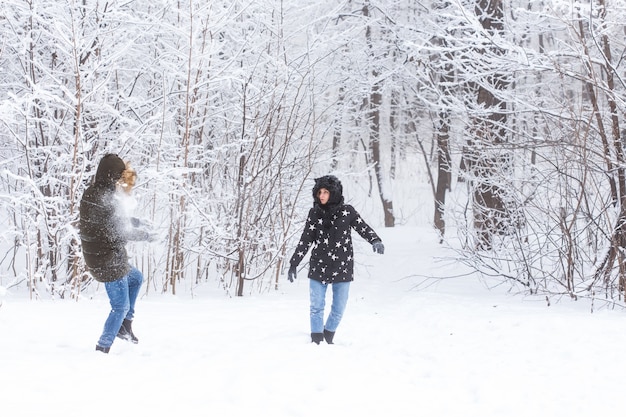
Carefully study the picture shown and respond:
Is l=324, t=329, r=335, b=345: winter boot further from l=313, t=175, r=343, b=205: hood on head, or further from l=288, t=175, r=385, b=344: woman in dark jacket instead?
l=313, t=175, r=343, b=205: hood on head

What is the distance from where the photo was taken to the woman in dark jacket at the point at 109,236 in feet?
14.7

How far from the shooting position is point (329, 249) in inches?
204

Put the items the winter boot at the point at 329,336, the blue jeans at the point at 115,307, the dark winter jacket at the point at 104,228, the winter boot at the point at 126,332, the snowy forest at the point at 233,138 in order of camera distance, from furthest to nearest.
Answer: the snowy forest at the point at 233,138 < the winter boot at the point at 329,336 < the winter boot at the point at 126,332 < the blue jeans at the point at 115,307 < the dark winter jacket at the point at 104,228

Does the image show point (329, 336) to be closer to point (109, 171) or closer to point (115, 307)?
point (115, 307)

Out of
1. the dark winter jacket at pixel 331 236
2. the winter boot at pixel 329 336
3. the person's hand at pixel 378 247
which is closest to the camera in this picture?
the person's hand at pixel 378 247

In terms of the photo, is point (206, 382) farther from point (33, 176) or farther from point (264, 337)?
point (33, 176)

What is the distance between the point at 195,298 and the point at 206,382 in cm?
368

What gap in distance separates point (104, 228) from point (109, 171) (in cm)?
42

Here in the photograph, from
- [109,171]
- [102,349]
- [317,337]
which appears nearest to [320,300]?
[317,337]

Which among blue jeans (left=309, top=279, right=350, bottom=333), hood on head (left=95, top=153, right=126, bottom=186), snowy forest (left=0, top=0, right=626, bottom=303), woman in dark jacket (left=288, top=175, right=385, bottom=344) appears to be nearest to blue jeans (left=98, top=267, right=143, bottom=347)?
hood on head (left=95, top=153, right=126, bottom=186)

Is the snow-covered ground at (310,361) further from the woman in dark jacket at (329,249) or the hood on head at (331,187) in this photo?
the hood on head at (331,187)

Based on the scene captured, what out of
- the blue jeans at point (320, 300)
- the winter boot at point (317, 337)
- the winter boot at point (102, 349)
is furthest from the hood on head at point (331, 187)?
the winter boot at point (102, 349)

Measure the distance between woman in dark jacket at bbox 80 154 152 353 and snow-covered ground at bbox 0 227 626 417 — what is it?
1.24 feet

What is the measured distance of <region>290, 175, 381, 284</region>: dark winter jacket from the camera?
5.14 metres
